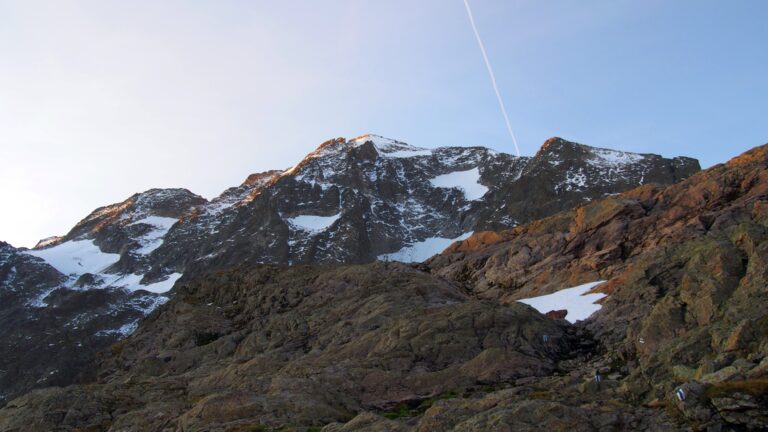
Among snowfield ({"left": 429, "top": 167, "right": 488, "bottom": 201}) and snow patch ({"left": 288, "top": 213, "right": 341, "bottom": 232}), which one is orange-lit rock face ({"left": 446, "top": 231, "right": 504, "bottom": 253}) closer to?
snow patch ({"left": 288, "top": 213, "right": 341, "bottom": 232})

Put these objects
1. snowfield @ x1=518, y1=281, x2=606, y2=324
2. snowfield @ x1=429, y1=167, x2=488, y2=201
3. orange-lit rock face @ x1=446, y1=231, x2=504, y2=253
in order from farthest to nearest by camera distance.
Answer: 1. snowfield @ x1=429, y1=167, x2=488, y2=201
2. orange-lit rock face @ x1=446, y1=231, x2=504, y2=253
3. snowfield @ x1=518, y1=281, x2=606, y2=324

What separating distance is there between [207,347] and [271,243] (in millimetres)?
103963

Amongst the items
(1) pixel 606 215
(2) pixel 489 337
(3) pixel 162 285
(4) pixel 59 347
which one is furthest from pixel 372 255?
(2) pixel 489 337

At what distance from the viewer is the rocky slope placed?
4973 inches

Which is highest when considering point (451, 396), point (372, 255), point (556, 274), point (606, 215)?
point (372, 255)

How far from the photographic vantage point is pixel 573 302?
4150cm

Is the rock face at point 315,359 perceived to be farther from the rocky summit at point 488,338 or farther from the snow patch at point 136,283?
the snow patch at point 136,283

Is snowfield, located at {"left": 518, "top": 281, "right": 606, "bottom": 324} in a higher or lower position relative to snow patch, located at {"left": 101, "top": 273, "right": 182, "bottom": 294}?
lower

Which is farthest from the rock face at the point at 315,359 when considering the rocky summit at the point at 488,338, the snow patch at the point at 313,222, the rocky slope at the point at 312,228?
the snow patch at the point at 313,222

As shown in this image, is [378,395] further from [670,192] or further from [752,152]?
[752,152]

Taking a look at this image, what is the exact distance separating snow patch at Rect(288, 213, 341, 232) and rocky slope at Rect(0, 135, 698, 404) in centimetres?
31

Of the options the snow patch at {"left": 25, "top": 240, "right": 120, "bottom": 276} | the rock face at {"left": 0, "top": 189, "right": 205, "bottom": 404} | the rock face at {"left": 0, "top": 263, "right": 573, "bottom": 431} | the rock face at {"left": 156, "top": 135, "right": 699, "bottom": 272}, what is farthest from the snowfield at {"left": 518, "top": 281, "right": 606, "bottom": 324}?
the snow patch at {"left": 25, "top": 240, "right": 120, "bottom": 276}

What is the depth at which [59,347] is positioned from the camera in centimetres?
11594

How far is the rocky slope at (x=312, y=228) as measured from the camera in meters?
126
